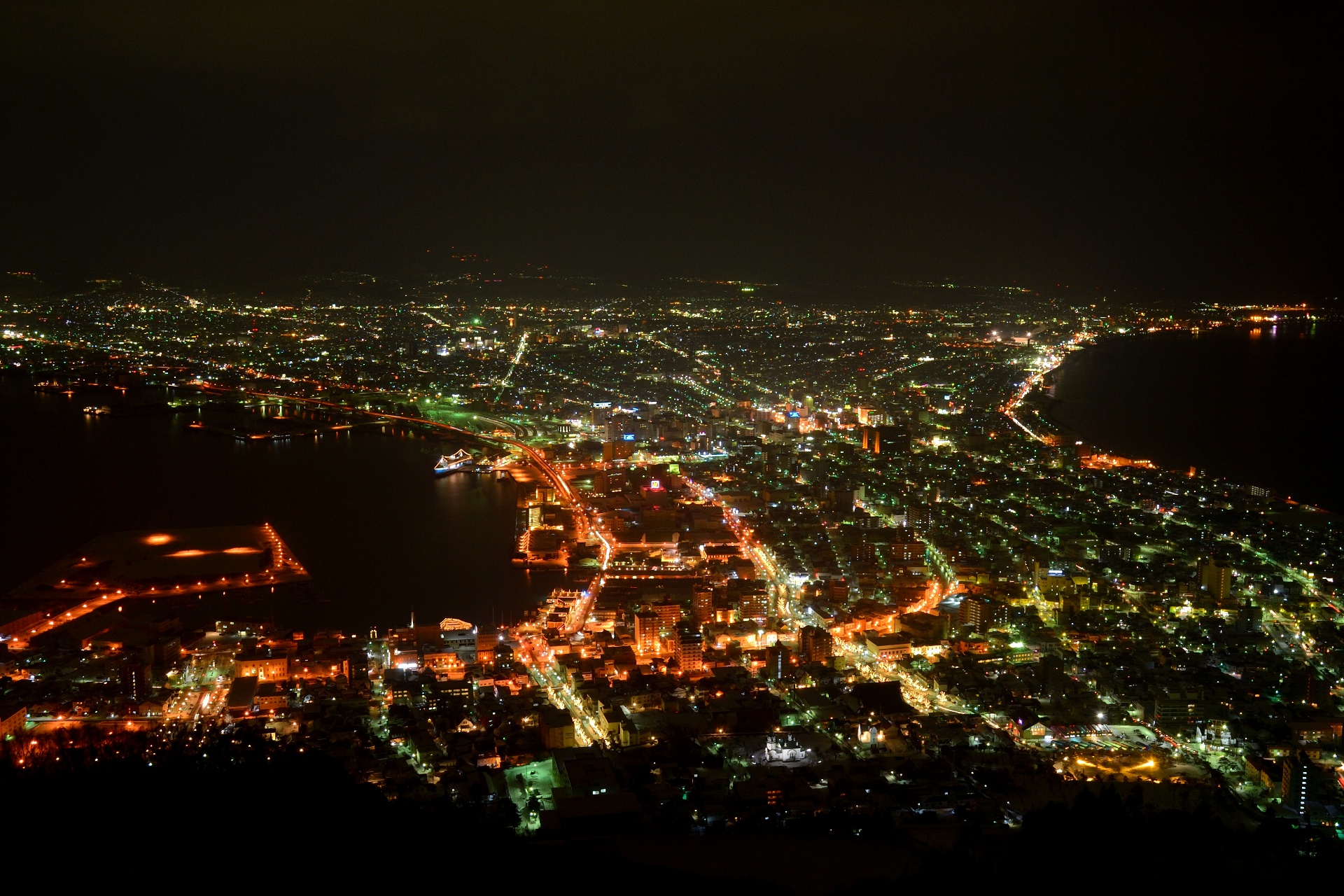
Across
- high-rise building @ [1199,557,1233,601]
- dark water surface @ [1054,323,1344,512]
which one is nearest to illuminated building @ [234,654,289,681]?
high-rise building @ [1199,557,1233,601]

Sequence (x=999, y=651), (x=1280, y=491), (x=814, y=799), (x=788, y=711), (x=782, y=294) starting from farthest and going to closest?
1. (x=782, y=294)
2. (x=1280, y=491)
3. (x=999, y=651)
4. (x=788, y=711)
5. (x=814, y=799)

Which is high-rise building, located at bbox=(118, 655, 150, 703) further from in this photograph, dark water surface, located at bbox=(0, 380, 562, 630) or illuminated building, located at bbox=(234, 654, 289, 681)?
dark water surface, located at bbox=(0, 380, 562, 630)

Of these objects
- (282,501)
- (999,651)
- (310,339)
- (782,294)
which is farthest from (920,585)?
(782,294)

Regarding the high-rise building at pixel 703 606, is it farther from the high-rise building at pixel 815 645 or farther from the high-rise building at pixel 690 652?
the high-rise building at pixel 815 645

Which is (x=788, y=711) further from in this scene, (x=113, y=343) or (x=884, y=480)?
(x=113, y=343)

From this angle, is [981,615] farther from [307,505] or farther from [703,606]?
[307,505]
